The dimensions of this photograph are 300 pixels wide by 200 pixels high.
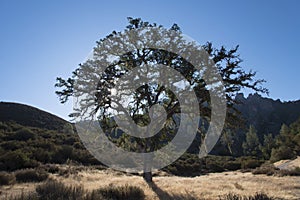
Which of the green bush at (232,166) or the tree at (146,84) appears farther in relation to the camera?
the green bush at (232,166)

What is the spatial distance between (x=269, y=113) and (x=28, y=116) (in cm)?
12900

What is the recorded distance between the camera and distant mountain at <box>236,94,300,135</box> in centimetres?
12875

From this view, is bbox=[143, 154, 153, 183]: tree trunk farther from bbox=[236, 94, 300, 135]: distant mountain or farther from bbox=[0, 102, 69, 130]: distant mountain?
bbox=[236, 94, 300, 135]: distant mountain

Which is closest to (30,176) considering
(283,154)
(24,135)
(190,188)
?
(190,188)

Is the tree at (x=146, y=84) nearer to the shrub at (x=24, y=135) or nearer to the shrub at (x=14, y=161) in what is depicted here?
the shrub at (x=14, y=161)

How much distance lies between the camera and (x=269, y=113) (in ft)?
472

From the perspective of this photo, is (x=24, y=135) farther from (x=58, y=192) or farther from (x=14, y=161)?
(x=58, y=192)

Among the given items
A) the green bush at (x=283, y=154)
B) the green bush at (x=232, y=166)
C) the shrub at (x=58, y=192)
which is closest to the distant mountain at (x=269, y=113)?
the green bush at (x=283, y=154)

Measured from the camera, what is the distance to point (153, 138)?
1719 centimetres

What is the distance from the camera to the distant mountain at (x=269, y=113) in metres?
129

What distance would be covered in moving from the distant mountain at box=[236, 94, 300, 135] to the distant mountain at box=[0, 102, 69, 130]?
91525 millimetres

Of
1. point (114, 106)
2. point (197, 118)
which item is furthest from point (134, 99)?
point (197, 118)

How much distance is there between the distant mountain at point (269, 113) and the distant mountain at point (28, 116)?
300 ft

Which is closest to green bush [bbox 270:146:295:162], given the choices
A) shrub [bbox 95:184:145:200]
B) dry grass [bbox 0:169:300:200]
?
dry grass [bbox 0:169:300:200]
